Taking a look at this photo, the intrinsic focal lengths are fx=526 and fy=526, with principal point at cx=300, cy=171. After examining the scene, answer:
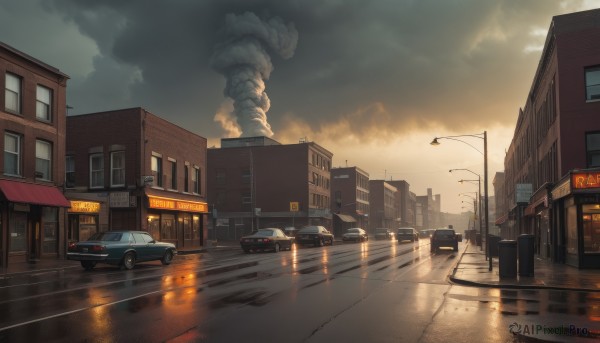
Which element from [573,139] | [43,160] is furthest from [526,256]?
[43,160]

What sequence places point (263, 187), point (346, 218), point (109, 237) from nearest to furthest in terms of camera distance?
point (109, 237) → point (263, 187) → point (346, 218)

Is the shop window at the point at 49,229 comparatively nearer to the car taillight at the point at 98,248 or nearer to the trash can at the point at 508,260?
the car taillight at the point at 98,248

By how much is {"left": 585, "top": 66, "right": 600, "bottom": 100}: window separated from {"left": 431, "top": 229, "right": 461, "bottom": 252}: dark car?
16033 mm

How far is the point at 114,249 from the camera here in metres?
20.2

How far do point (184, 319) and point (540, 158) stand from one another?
29220 mm

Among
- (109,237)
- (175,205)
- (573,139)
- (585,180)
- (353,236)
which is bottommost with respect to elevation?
(353,236)

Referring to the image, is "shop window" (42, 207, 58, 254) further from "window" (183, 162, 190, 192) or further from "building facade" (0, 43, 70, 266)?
"window" (183, 162, 190, 192)

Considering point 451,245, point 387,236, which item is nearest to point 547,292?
point 451,245

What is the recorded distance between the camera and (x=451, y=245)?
37.2 m

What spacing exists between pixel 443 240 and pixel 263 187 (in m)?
39.1

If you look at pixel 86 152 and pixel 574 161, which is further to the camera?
pixel 86 152

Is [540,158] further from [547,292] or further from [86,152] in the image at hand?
[86,152]

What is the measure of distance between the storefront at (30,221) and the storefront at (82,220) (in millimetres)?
2025

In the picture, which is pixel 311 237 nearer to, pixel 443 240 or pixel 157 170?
pixel 443 240
